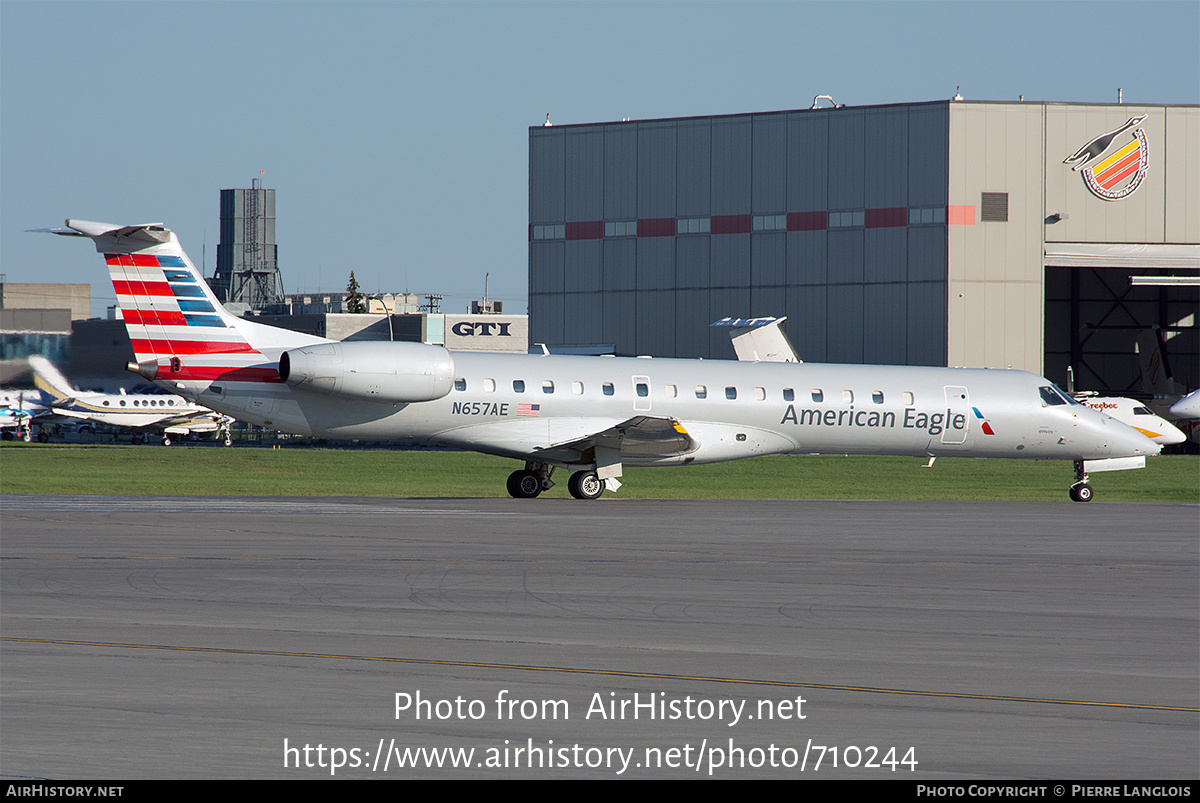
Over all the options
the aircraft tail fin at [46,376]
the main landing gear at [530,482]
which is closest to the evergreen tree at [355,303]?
the aircraft tail fin at [46,376]

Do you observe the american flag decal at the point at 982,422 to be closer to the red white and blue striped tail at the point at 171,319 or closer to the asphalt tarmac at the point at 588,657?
the asphalt tarmac at the point at 588,657

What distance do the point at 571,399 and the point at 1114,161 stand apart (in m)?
30.3

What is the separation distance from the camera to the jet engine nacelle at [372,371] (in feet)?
78.8

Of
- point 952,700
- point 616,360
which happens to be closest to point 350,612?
point 952,700

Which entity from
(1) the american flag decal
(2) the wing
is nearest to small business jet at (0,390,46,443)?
(2) the wing

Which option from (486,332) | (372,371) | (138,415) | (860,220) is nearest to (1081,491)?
(372,371)

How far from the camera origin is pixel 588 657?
8.90 meters

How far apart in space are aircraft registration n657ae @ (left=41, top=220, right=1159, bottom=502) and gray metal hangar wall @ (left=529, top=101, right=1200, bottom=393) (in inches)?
787

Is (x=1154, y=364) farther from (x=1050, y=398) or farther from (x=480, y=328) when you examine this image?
(x=480, y=328)

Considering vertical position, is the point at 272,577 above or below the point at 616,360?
below

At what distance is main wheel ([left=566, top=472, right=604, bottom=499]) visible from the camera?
26203 millimetres

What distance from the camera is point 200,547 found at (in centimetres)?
1600

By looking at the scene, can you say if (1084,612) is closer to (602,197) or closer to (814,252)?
(814,252)

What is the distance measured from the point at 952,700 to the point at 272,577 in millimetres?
7604
